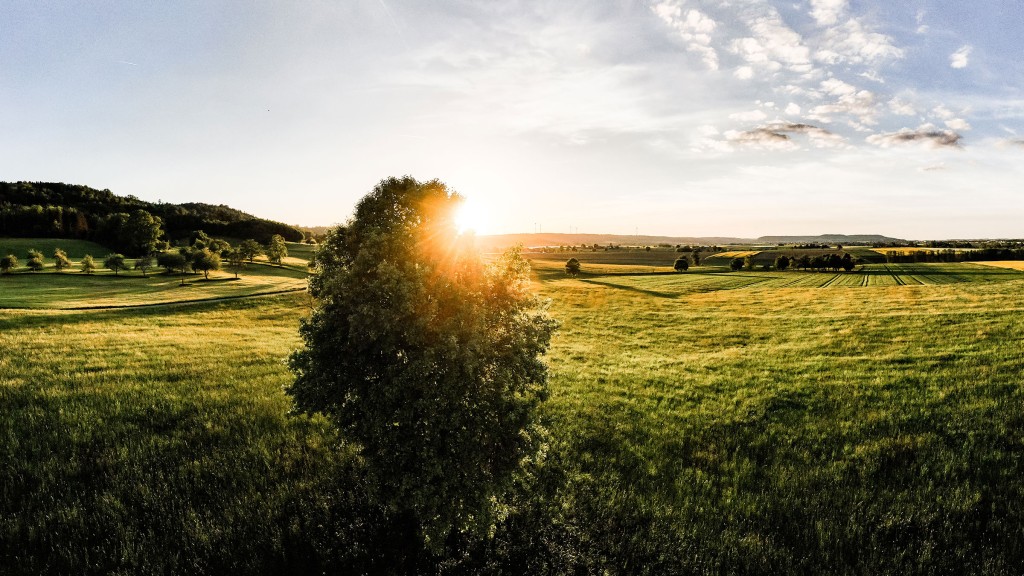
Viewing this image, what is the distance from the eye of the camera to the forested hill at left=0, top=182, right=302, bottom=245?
128 metres

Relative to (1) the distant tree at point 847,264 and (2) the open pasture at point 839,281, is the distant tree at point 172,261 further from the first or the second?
(1) the distant tree at point 847,264

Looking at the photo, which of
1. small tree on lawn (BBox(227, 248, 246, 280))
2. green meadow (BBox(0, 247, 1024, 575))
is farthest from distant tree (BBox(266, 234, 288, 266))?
green meadow (BBox(0, 247, 1024, 575))

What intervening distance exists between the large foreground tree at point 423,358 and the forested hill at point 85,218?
507 feet

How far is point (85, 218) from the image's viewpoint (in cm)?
13762

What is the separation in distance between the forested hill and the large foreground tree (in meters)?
155

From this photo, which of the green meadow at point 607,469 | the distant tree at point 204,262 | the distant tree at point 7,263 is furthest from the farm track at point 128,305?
the distant tree at point 7,263

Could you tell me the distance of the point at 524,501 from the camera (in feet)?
28.8

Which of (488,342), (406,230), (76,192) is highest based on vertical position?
(76,192)

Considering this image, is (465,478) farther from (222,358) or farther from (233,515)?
(222,358)

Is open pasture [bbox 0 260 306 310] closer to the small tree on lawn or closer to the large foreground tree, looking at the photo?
the small tree on lawn

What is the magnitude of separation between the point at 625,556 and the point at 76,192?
905ft

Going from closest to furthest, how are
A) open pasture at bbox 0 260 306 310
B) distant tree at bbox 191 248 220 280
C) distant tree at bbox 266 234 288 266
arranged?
open pasture at bbox 0 260 306 310, distant tree at bbox 191 248 220 280, distant tree at bbox 266 234 288 266

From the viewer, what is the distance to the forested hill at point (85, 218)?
419 feet

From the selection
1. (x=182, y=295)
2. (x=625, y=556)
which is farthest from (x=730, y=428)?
(x=182, y=295)
